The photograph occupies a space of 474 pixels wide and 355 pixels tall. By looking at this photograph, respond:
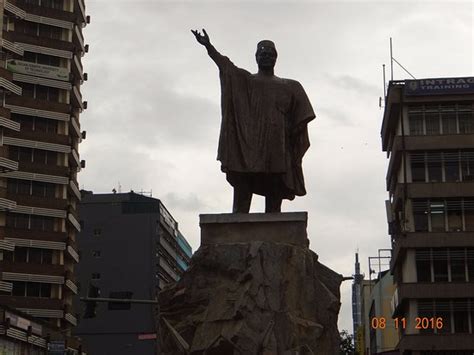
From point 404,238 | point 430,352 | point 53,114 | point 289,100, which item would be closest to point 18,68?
point 53,114

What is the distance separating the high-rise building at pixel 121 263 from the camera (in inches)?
3509

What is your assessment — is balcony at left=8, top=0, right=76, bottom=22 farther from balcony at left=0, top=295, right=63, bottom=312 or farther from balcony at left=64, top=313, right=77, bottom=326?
balcony at left=64, top=313, right=77, bottom=326

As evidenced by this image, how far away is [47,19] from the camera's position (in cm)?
7044

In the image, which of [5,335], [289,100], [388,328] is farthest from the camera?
[388,328]

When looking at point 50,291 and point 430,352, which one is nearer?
point 430,352

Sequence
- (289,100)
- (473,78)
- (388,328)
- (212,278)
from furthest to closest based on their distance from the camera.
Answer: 1. (388,328)
2. (473,78)
3. (289,100)
4. (212,278)

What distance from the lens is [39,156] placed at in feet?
225

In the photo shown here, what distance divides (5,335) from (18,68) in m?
19.6

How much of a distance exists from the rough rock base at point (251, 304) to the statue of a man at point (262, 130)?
1.41 m

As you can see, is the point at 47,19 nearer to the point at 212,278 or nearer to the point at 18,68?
the point at 18,68

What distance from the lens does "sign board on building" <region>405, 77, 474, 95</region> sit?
60250 mm

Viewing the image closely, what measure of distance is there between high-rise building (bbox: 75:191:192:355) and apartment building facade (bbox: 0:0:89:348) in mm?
18689

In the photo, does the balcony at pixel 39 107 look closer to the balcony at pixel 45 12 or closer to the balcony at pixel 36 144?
the balcony at pixel 36 144

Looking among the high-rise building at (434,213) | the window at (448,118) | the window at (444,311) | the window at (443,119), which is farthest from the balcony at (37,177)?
the window at (444,311)
